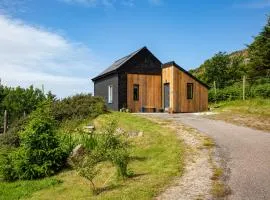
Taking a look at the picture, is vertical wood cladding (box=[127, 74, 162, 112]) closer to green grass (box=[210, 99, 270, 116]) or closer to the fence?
green grass (box=[210, 99, 270, 116])

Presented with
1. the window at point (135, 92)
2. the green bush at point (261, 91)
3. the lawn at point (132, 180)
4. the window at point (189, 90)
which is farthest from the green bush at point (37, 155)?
the green bush at point (261, 91)

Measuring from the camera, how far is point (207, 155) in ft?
44.4

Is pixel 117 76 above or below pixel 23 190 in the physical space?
above

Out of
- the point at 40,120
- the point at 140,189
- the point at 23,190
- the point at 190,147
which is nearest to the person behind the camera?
the point at 140,189

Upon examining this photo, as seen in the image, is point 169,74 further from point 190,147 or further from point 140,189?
point 140,189

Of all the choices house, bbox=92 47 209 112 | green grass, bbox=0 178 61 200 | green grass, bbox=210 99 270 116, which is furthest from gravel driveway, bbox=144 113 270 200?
house, bbox=92 47 209 112

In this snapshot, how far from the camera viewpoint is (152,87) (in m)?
33.2

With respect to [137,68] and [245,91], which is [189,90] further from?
[245,91]

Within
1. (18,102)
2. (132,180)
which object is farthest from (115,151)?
(18,102)

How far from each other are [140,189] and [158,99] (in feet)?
76.4

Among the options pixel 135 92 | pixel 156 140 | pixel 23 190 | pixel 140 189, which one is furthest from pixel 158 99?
pixel 140 189

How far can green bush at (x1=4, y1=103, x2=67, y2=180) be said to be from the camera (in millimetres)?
15070

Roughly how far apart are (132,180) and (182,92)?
20.5 m

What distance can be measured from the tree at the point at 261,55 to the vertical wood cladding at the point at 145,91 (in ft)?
42.4
